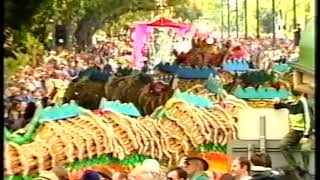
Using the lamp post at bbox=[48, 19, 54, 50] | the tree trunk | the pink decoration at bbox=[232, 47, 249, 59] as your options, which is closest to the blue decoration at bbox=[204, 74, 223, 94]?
the pink decoration at bbox=[232, 47, 249, 59]

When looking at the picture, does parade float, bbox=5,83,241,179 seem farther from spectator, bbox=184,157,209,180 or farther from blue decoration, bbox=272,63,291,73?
blue decoration, bbox=272,63,291,73

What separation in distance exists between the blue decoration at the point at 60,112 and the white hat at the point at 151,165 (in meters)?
0.31

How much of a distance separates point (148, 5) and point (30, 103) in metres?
0.56

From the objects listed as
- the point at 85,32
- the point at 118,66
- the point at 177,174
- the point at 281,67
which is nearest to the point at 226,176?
the point at 177,174

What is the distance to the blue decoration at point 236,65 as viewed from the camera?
8.84 feet

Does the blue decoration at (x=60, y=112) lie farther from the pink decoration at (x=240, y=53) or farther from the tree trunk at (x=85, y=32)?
the pink decoration at (x=240, y=53)

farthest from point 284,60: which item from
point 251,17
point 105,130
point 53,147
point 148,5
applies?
point 53,147

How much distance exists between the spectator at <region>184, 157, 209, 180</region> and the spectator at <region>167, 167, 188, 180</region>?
2cm

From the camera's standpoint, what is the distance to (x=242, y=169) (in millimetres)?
Answer: 2615

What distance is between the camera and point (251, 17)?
2.68m

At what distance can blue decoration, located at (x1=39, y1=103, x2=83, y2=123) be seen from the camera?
2632 mm

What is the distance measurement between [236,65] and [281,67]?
6.6 inches

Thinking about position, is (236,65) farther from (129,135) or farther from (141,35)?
(129,135)

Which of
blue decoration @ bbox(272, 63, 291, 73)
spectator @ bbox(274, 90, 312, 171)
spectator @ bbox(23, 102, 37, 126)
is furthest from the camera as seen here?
blue decoration @ bbox(272, 63, 291, 73)
